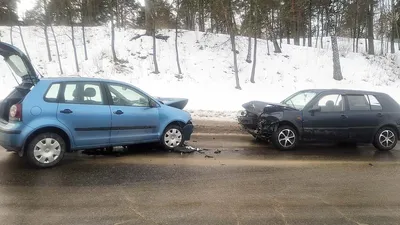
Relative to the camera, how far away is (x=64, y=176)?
546cm

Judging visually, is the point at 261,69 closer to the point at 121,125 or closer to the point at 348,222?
the point at 121,125

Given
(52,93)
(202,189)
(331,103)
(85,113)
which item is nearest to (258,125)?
(331,103)

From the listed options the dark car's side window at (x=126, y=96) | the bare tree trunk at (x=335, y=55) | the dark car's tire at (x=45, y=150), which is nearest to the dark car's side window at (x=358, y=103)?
the dark car's side window at (x=126, y=96)

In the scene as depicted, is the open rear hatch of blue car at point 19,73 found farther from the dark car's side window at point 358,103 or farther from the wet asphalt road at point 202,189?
the dark car's side window at point 358,103

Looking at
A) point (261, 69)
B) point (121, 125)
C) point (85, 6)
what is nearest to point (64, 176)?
point (121, 125)

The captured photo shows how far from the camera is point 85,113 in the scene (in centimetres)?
612

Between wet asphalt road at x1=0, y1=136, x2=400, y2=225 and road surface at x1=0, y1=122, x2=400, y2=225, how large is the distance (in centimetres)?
1

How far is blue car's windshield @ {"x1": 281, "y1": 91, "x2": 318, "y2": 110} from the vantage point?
8.38m

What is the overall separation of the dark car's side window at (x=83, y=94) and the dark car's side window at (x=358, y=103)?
6039 millimetres

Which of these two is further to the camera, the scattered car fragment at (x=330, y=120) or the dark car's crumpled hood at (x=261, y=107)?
the dark car's crumpled hood at (x=261, y=107)

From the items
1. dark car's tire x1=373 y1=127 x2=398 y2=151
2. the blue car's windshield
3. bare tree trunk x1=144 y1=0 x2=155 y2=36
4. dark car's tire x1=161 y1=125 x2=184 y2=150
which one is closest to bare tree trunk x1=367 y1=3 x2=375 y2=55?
bare tree trunk x1=144 y1=0 x2=155 y2=36

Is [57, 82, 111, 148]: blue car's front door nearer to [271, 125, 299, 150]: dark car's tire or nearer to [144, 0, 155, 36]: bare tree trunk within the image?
[271, 125, 299, 150]: dark car's tire

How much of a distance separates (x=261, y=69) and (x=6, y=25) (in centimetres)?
2384

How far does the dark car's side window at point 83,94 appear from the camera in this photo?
6.06 m
